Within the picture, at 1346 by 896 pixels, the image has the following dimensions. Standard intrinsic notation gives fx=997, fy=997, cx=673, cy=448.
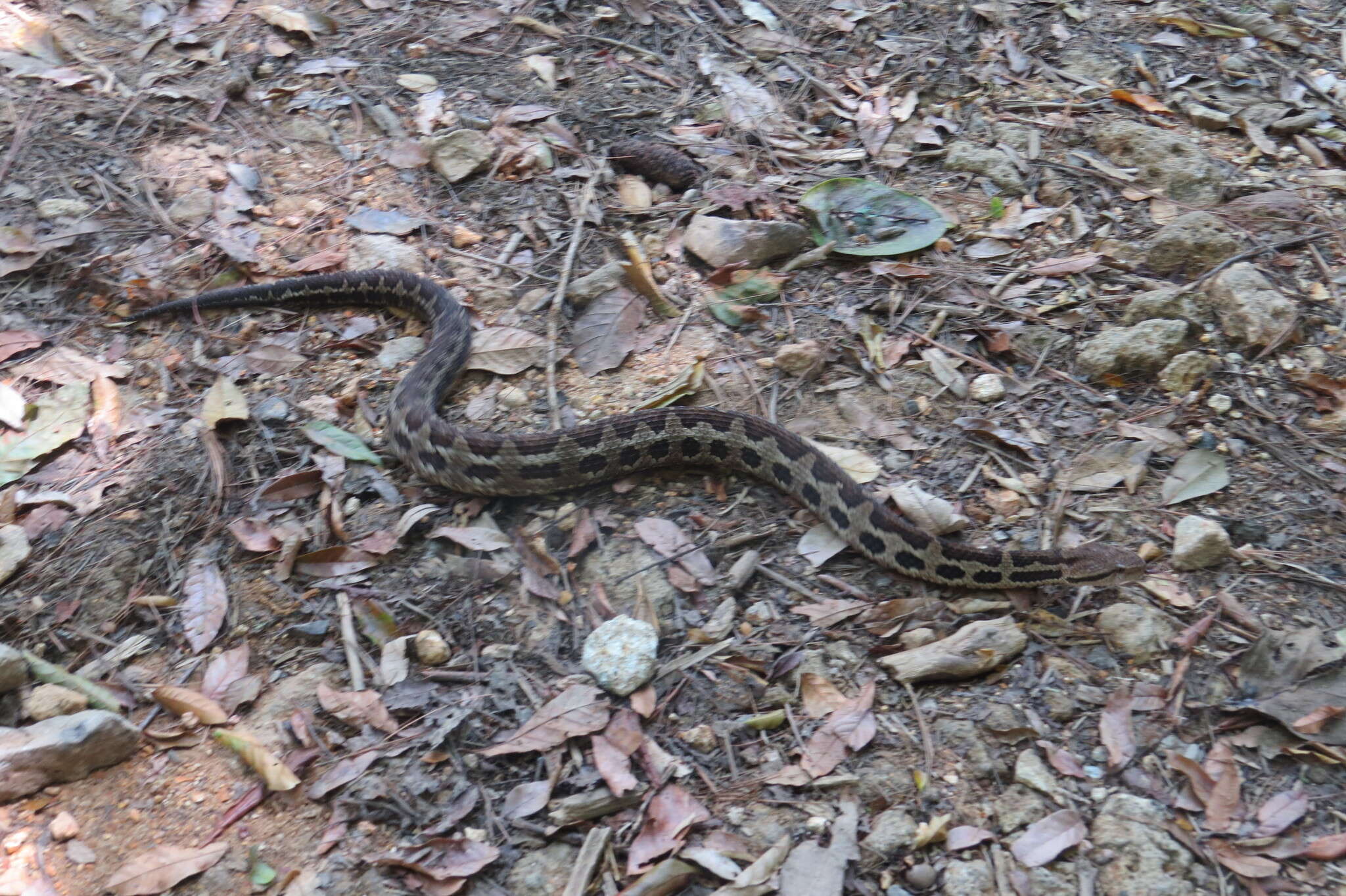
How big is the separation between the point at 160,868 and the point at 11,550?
1.78m

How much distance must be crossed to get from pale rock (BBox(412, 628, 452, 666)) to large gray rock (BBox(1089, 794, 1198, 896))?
260 cm

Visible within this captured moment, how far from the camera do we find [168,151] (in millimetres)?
6457

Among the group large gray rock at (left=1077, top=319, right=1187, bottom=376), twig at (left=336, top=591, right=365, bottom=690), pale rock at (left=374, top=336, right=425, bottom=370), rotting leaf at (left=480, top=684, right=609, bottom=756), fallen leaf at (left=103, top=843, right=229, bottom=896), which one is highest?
large gray rock at (left=1077, top=319, right=1187, bottom=376)

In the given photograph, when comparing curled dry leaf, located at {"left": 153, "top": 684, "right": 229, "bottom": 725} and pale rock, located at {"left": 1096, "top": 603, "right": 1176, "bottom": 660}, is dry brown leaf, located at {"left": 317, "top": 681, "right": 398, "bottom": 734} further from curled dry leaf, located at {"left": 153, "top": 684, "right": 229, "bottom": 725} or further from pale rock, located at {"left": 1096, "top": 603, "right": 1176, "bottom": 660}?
pale rock, located at {"left": 1096, "top": 603, "right": 1176, "bottom": 660}

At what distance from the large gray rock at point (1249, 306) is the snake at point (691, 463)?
1669 mm

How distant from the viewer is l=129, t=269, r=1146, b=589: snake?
14.6 feet

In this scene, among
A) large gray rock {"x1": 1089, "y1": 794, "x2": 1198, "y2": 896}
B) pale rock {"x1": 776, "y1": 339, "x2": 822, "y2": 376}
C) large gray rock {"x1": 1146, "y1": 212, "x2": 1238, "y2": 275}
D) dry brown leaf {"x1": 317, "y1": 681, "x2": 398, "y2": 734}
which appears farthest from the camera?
large gray rock {"x1": 1146, "y1": 212, "x2": 1238, "y2": 275}

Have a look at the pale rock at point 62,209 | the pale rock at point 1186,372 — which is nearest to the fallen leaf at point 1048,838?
the pale rock at point 1186,372

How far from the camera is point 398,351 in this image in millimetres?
5637

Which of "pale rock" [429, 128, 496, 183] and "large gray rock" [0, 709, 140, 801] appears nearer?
"large gray rock" [0, 709, 140, 801]

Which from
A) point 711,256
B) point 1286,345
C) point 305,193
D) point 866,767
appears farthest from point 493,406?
point 1286,345

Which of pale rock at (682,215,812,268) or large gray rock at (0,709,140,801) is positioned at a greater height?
pale rock at (682,215,812,268)

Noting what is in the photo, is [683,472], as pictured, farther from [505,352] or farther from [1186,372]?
[1186,372]

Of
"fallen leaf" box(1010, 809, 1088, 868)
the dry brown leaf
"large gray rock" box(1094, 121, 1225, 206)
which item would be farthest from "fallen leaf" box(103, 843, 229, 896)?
"large gray rock" box(1094, 121, 1225, 206)
